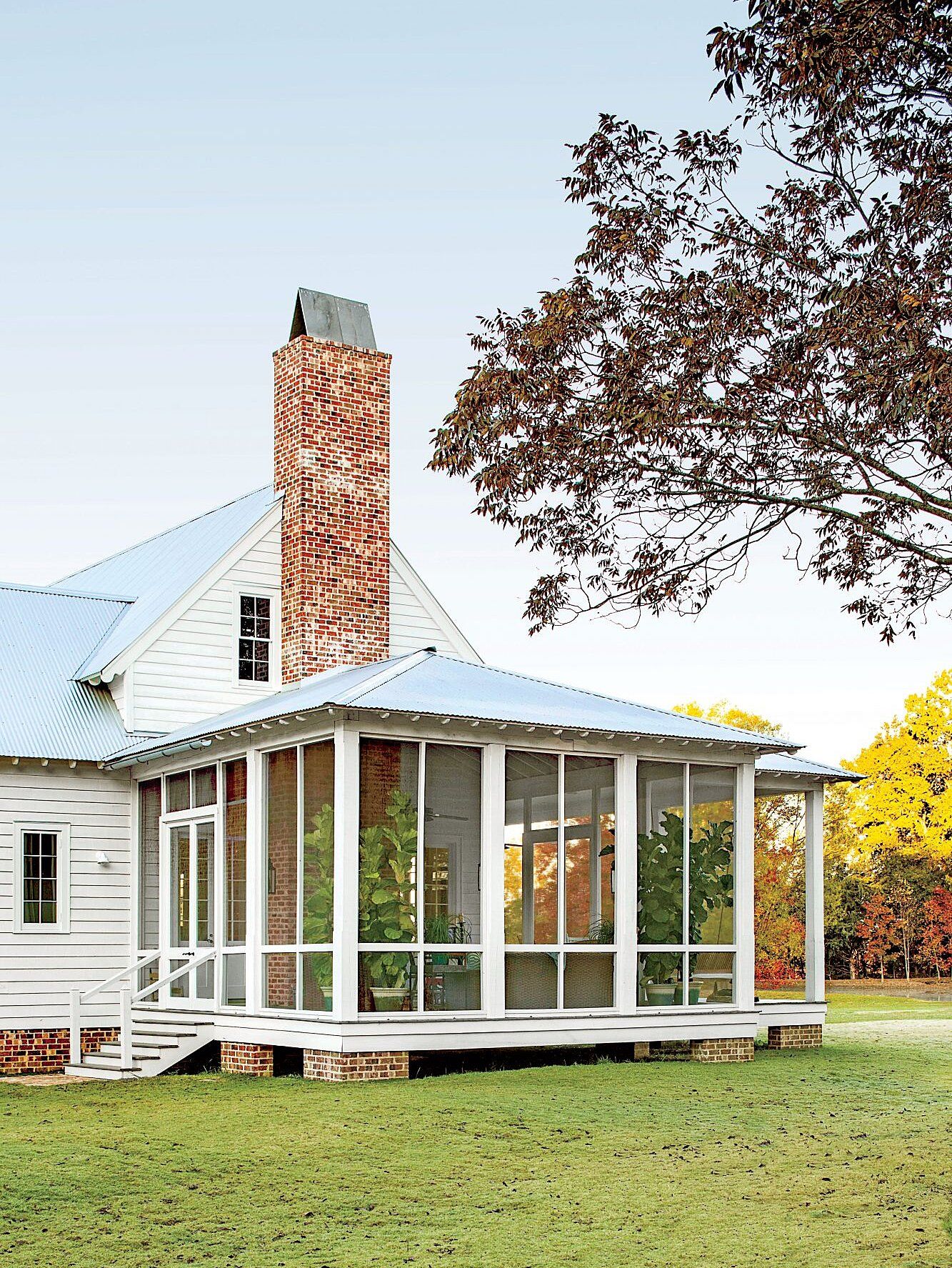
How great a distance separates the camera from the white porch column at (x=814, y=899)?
1822cm

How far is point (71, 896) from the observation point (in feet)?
56.6

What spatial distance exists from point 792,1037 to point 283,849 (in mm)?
6944

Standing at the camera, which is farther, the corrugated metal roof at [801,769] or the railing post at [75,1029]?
the corrugated metal roof at [801,769]

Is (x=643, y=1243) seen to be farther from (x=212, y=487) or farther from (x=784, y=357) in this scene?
(x=212, y=487)

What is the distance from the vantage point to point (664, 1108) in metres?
11.9

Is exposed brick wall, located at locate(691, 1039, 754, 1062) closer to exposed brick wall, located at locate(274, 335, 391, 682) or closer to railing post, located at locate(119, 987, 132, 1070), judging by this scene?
railing post, located at locate(119, 987, 132, 1070)

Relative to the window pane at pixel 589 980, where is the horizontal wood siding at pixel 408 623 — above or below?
above

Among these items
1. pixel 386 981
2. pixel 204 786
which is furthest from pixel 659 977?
pixel 204 786

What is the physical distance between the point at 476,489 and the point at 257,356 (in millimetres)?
10309

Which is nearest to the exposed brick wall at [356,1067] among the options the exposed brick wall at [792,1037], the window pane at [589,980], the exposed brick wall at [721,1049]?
the window pane at [589,980]

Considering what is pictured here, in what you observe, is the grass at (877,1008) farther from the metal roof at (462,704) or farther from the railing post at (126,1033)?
the railing post at (126,1033)

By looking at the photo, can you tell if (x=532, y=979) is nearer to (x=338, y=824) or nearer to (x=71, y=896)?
(x=338, y=824)

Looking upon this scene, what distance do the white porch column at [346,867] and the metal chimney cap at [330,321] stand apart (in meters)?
7.15

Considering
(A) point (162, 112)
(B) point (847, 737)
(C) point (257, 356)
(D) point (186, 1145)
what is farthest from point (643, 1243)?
(B) point (847, 737)
